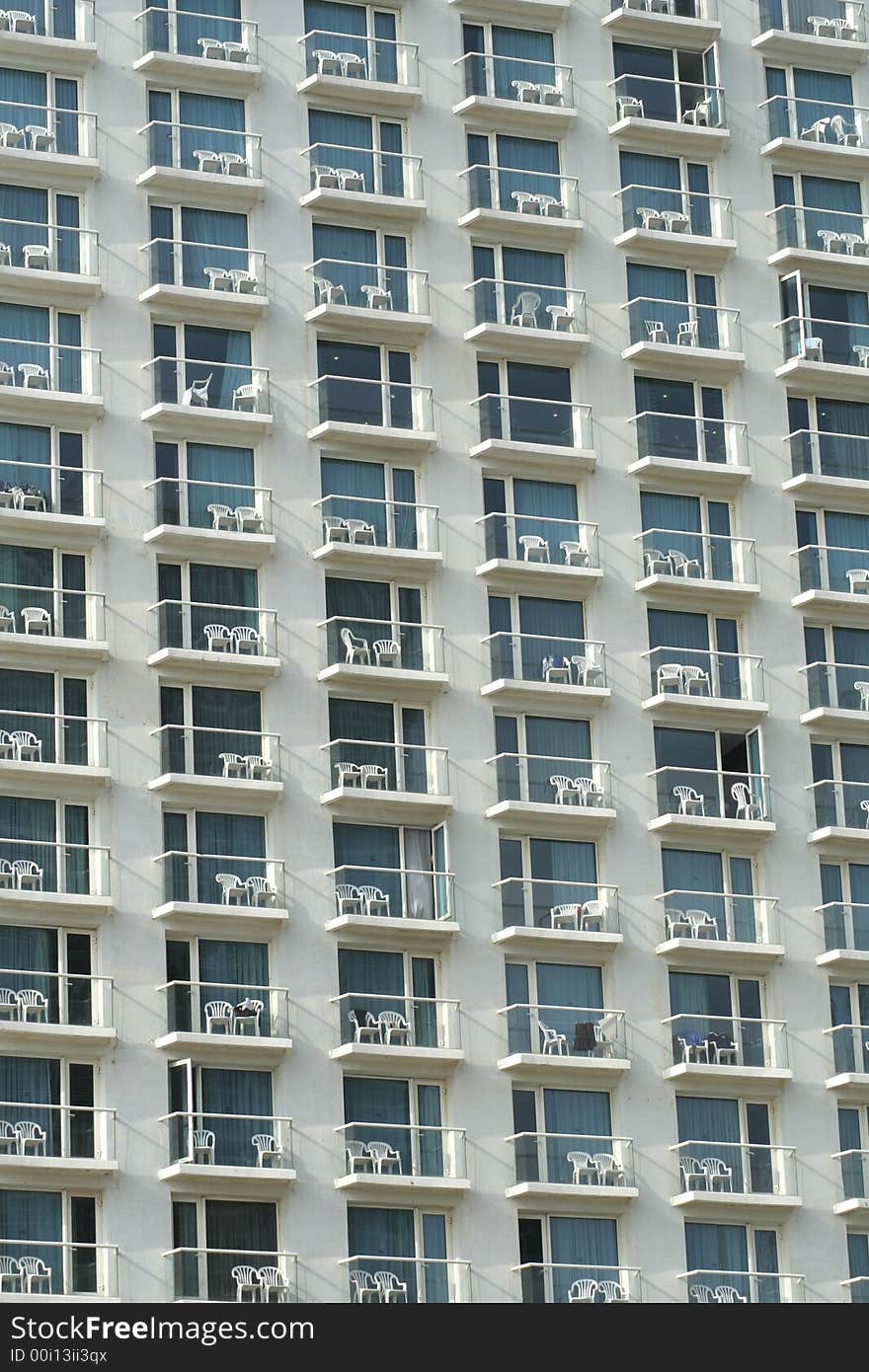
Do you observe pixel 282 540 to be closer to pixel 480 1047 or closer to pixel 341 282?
pixel 341 282

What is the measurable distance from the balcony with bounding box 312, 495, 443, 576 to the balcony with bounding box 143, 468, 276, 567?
128 centimetres

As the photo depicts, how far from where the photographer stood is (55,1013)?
2844 inches

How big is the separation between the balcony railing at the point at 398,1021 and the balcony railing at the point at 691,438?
14.1m

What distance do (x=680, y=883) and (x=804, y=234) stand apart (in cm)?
1634

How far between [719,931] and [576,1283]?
8.54 meters

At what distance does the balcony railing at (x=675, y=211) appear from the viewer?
8200cm

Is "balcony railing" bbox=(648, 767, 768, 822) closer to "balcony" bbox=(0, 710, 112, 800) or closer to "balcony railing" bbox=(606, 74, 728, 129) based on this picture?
"balcony" bbox=(0, 710, 112, 800)

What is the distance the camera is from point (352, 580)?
253 feet

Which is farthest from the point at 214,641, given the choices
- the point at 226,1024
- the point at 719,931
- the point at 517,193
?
the point at 517,193

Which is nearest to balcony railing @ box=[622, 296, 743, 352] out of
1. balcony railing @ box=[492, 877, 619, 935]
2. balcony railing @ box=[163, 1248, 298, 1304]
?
balcony railing @ box=[492, 877, 619, 935]

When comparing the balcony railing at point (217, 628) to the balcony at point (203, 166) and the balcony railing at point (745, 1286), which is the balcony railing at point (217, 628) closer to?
the balcony at point (203, 166)

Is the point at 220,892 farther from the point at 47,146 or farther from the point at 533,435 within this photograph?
the point at 47,146

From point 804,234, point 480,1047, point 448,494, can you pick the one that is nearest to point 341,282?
point 448,494

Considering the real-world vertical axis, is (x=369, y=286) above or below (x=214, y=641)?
above
